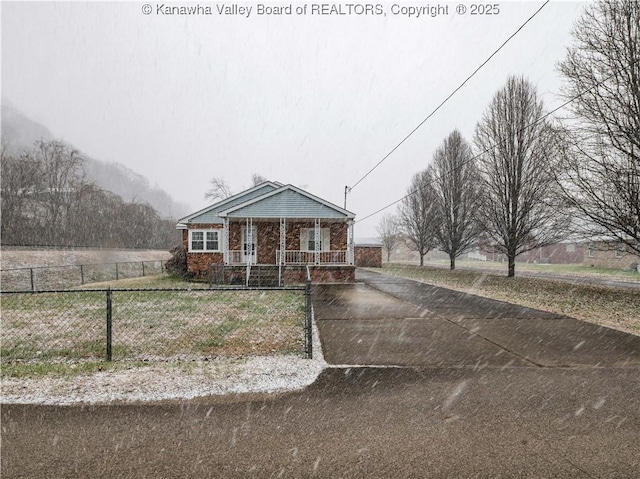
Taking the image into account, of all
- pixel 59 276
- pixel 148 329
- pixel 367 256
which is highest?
pixel 367 256

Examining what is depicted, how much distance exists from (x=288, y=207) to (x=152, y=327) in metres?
12.0

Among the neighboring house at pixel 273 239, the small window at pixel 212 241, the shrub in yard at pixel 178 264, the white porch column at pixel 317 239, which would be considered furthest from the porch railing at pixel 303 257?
the shrub in yard at pixel 178 264

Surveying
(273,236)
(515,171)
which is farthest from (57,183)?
(515,171)

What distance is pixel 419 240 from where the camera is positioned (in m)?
37.5

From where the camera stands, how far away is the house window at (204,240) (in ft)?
73.6

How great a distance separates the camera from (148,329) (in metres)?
7.71

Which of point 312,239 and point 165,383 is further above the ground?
point 312,239

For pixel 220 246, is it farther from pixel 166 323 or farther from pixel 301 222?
pixel 166 323

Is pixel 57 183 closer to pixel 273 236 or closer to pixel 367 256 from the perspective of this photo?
pixel 273 236

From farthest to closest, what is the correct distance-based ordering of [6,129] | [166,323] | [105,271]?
[6,129] → [105,271] → [166,323]

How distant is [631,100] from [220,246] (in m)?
19.1

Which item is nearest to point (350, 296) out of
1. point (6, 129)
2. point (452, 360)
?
point (452, 360)

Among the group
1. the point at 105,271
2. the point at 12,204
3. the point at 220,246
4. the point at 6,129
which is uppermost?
the point at 6,129

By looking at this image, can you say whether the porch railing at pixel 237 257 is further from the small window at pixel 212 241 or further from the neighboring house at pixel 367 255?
the neighboring house at pixel 367 255
